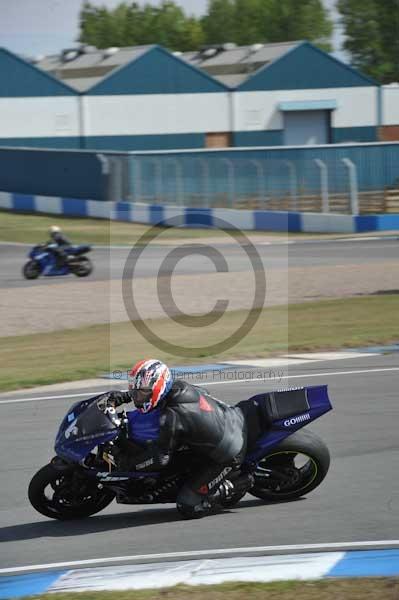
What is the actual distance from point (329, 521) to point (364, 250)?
73.6ft

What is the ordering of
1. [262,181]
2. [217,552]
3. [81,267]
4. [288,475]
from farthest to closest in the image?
[262,181]
[81,267]
[288,475]
[217,552]

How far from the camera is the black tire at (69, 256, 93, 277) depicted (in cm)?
2503

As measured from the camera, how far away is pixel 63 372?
14367mm

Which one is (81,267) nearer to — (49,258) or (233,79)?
(49,258)

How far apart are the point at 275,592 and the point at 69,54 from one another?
6243 cm

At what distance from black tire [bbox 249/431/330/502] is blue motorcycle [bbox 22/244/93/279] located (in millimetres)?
17227

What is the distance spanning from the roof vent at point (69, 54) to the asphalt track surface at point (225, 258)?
3450cm

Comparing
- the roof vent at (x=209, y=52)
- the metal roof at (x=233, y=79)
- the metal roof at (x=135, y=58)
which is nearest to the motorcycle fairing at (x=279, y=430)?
the metal roof at (x=135, y=58)

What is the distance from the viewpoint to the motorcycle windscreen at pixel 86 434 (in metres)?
7.41

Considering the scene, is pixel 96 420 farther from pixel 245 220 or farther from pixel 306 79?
pixel 306 79

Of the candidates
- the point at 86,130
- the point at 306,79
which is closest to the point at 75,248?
the point at 86,130

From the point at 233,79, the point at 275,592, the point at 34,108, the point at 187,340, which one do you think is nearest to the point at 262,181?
the point at 34,108

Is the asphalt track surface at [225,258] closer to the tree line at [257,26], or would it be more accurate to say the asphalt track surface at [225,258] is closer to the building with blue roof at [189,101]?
the building with blue roof at [189,101]

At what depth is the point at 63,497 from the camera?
7.75 m
